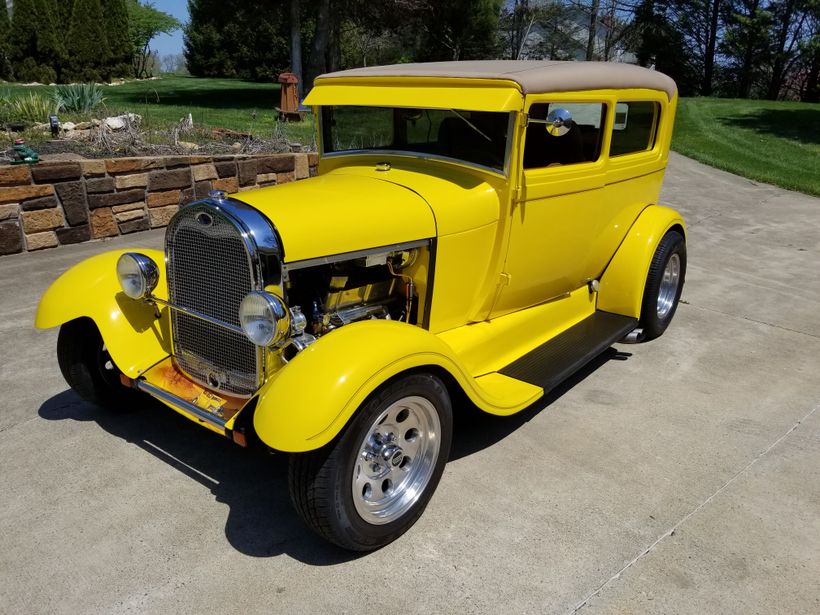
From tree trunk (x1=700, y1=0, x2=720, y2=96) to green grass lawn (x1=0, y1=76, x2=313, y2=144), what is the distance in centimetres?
1519

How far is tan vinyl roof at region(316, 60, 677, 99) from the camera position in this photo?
334 cm

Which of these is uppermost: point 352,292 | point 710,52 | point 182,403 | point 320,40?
point 710,52

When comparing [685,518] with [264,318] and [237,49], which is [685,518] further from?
[237,49]

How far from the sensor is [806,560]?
2.65 metres

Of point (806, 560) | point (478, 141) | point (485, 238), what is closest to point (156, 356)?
point (485, 238)

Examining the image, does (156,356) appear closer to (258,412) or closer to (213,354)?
(213,354)

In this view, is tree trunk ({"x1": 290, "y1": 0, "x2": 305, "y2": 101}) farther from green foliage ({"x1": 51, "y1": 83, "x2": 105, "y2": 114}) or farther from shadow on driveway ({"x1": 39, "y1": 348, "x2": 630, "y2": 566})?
shadow on driveway ({"x1": 39, "y1": 348, "x2": 630, "y2": 566})

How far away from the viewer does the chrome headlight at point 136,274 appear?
10.5 feet

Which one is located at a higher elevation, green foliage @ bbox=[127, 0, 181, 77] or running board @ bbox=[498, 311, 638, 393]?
green foliage @ bbox=[127, 0, 181, 77]

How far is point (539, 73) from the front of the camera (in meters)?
3.40

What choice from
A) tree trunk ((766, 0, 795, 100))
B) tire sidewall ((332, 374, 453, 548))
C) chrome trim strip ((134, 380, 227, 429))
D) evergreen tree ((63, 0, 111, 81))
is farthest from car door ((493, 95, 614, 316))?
evergreen tree ((63, 0, 111, 81))

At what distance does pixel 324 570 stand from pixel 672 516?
4.93ft

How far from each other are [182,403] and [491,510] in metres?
1.42

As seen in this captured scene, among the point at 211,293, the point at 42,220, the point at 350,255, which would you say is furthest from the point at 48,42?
the point at 350,255
